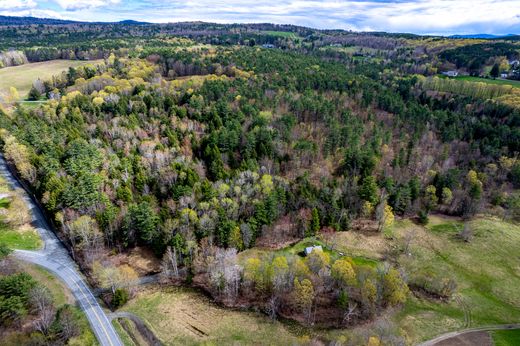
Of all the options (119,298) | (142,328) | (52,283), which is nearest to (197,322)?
(142,328)

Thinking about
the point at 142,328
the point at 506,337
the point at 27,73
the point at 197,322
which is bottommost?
the point at 197,322

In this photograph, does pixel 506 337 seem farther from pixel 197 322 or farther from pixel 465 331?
pixel 197 322

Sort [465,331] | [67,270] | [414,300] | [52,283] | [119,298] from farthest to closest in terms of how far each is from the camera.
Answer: [67,270], [414,300], [52,283], [119,298], [465,331]

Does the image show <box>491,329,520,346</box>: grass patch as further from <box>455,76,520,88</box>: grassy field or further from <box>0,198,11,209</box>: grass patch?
<box>455,76,520,88</box>: grassy field

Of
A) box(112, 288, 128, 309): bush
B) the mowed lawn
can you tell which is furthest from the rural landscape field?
the mowed lawn

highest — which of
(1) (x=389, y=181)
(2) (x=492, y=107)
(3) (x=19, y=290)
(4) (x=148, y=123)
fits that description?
(2) (x=492, y=107)

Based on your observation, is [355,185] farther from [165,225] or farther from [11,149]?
[11,149]

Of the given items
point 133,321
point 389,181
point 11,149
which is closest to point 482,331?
point 389,181
